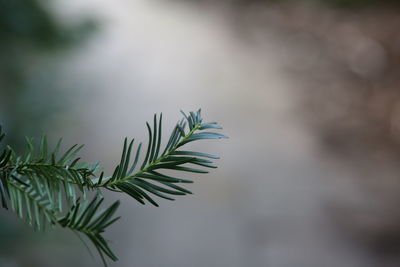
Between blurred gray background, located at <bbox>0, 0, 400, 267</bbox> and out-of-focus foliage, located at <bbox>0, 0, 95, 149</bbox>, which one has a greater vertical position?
blurred gray background, located at <bbox>0, 0, 400, 267</bbox>

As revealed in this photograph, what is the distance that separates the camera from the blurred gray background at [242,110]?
5.14 feet

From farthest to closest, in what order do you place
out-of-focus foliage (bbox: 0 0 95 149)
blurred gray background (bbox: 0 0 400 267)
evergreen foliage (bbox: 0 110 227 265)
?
1. blurred gray background (bbox: 0 0 400 267)
2. out-of-focus foliage (bbox: 0 0 95 149)
3. evergreen foliage (bbox: 0 110 227 265)

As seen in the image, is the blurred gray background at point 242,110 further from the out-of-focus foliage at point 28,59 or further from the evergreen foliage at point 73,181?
the evergreen foliage at point 73,181

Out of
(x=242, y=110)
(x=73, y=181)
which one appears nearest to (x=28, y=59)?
(x=73, y=181)

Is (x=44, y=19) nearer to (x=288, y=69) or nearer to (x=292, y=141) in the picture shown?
(x=292, y=141)

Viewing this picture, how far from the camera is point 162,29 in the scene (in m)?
4.13

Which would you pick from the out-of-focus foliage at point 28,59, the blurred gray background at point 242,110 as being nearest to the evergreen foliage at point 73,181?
the out-of-focus foliage at point 28,59

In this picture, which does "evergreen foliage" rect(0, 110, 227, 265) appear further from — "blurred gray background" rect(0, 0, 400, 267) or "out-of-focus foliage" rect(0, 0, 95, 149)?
"blurred gray background" rect(0, 0, 400, 267)

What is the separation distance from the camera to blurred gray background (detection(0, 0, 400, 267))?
1.57m

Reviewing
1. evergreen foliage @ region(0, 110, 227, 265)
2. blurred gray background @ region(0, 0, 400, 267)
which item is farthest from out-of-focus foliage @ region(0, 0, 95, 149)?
evergreen foliage @ region(0, 110, 227, 265)

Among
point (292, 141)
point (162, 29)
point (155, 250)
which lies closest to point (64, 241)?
point (155, 250)

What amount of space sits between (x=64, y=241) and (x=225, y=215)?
1.05 meters

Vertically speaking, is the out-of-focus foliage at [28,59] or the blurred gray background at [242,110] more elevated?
the blurred gray background at [242,110]

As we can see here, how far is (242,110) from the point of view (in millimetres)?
3459
